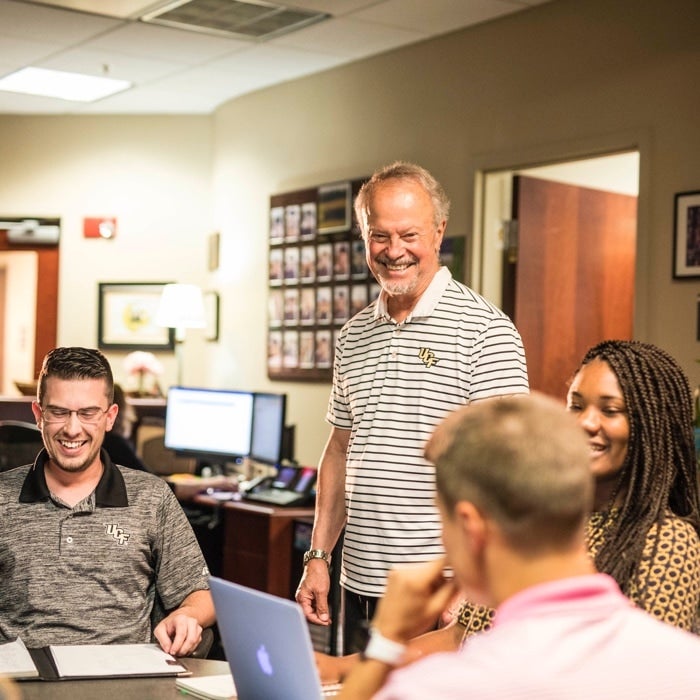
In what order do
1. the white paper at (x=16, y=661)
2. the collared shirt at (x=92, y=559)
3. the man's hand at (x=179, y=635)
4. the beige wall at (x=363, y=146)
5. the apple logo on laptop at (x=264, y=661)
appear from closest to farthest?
the apple logo on laptop at (x=264, y=661), the white paper at (x=16, y=661), the man's hand at (x=179, y=635), the collared shirt at (x=92, y=559), the beige wall at (x=363, y=146)

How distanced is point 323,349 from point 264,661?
4.88 metres

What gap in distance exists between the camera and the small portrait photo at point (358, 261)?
244 inches

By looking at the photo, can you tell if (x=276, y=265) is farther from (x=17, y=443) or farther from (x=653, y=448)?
(x=653, y=448)

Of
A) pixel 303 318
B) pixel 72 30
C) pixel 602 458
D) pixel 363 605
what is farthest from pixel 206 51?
pixel 602 458

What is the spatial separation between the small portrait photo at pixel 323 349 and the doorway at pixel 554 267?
1262 mm

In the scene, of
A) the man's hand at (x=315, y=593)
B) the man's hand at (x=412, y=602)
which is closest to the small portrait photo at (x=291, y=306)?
the man's hand at (x=315, y=593)

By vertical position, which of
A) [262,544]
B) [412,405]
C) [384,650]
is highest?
[412,405]

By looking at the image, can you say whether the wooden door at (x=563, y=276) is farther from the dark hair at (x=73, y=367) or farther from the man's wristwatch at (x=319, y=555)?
the dark hair at (x=73, y=367)

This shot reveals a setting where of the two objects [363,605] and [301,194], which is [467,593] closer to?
[363,605]

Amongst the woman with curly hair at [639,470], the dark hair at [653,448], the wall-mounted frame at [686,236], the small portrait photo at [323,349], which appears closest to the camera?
the woman with curly hair at [639,470]

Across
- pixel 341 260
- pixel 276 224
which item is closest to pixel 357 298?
pixel 341 260

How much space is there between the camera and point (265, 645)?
161cm

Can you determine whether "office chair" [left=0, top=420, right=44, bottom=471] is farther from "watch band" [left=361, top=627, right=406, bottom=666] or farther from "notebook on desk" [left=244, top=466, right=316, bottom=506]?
"watch band" [left=361, top=627, right=406, bottom=666]

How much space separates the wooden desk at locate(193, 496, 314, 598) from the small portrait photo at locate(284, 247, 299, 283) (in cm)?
174
